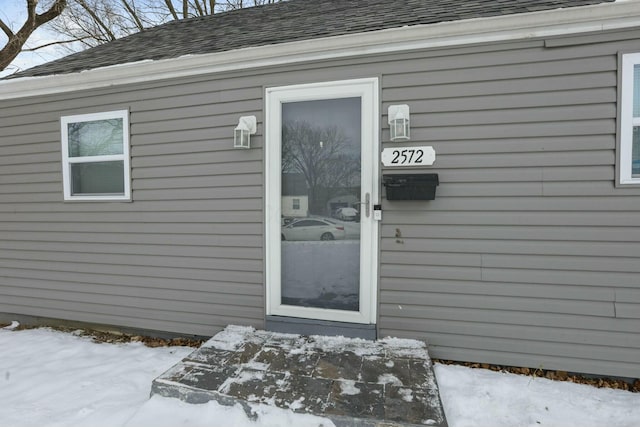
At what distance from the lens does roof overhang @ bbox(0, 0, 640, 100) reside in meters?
2.21

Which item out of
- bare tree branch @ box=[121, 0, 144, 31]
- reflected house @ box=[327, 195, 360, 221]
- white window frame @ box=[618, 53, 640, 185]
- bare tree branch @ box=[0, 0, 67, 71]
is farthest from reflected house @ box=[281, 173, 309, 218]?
bare tree branch @ box=[121, 0, 144, 31]

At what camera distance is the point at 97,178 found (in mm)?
3385

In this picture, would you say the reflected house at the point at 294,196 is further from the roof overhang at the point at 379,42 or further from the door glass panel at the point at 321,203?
the roof overhang at the point at 379,42

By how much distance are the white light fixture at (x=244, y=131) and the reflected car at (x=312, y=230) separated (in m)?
0.79

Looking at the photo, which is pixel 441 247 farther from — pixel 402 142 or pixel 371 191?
pixel 402 142

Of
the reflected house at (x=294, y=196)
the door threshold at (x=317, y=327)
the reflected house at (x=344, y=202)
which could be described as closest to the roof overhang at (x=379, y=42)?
the reflected house at (x=294, y=196)

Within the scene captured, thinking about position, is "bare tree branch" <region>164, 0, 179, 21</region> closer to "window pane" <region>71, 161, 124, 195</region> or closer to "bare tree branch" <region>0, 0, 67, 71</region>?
"bare tree branch" <region>0, 0, 67, 71</region>

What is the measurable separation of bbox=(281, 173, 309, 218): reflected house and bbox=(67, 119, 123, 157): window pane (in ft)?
5.88

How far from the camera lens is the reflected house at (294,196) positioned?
2789 millimetres

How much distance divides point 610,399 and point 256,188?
2914 millimetres

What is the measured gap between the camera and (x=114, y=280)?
3.33 m

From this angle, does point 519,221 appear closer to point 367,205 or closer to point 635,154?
point 635,154

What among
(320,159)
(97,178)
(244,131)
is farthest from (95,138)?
(320,159)

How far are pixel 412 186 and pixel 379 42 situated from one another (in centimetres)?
114
